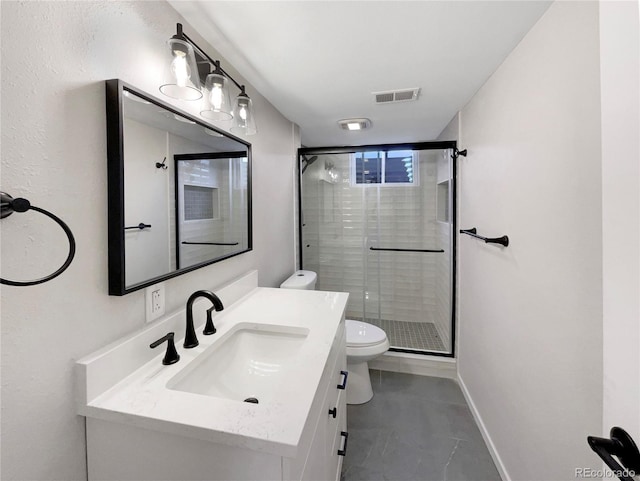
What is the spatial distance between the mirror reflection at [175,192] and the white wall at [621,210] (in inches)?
47.0

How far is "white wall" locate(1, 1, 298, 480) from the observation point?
1.99ft

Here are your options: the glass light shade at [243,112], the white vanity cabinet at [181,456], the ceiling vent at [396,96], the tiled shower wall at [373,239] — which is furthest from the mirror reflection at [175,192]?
the tiled shower wall at [373,239]

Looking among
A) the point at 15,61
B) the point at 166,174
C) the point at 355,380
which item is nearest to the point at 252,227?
the point at 166,174

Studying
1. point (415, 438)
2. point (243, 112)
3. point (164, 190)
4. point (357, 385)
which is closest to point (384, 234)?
point (357, 385)

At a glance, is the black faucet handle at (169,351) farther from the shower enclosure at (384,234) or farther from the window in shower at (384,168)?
the window in shower at (384,168)

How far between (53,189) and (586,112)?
60.7 inches

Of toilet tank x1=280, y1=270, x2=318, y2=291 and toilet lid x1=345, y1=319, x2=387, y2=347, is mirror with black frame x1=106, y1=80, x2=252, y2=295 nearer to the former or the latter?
toilet tank x1=280, y1=270, x2=318, y2=291

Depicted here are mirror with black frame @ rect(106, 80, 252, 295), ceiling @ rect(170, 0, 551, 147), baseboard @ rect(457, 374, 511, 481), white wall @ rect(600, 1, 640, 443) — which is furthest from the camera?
baseboard @ rect(457, 374, 511, 481)

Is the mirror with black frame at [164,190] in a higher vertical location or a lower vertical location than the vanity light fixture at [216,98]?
lower

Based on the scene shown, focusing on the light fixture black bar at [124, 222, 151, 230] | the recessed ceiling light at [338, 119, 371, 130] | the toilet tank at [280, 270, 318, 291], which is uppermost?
the recessed ceiling light at [338, 119, 371, 130]

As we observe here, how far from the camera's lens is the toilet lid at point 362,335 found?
6.57ft

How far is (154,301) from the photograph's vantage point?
99 cm

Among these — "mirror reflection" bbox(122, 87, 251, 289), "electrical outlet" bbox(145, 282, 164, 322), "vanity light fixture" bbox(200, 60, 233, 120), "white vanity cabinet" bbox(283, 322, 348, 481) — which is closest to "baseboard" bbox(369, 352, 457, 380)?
"white vanity cabinet" bbox(283, 322, 348, 481)

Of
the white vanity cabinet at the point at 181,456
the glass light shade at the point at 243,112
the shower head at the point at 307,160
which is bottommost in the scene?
the white vanity cabinet at the point at 181,456
